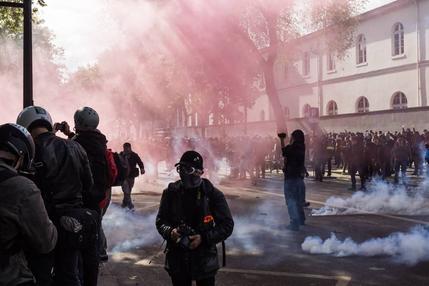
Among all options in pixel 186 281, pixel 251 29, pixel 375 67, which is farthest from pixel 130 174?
pixel 375 67

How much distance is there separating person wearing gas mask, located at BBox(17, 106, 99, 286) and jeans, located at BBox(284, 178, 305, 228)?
446cm

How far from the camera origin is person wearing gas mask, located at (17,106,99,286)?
254 centimetres

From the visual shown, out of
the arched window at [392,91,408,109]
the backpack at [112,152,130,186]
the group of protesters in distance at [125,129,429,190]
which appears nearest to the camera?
the backpack at [112,152,130,186]

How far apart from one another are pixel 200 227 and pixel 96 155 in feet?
4.48

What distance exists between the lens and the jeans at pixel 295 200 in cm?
703

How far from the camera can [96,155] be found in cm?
377

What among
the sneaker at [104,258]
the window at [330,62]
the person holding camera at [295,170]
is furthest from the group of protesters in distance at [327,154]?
the window at [330,62]

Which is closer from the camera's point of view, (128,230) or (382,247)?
(382,247)

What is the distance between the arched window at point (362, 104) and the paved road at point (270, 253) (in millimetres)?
19957

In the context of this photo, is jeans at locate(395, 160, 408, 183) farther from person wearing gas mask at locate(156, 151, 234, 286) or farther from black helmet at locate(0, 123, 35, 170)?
black helmet at locate(0, 123, 35, 170)

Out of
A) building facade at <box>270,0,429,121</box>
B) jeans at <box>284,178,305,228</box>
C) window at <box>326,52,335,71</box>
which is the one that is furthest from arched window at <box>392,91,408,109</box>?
jeans at <box>284,178,305,228</box>

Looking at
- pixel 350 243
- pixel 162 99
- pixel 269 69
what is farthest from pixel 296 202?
pixel 162 99

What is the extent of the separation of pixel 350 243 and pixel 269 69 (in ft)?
39.6

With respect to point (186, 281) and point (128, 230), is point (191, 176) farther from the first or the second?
point (128, 230)
